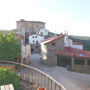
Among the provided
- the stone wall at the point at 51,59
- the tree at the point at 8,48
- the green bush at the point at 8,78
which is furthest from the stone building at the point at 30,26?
the green bush at the point at 8,78

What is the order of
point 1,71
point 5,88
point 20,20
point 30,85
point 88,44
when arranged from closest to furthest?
point 5,88
point 1,71
point 30,85
point 88,44
point 20,20

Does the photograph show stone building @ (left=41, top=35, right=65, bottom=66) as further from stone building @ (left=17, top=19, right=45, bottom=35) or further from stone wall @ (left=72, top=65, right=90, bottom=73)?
stone building @ (left=17, top=19, right=45, bottom=35)

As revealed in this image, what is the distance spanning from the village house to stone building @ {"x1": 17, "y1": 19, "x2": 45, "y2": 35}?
1513 inches

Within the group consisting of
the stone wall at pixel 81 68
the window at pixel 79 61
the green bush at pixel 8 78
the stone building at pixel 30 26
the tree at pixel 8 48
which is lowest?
the stone wall at pixel 81 68

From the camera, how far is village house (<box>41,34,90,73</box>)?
70.0ft

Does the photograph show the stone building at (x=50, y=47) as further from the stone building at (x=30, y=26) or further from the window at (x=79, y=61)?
the stone building at (x=30, y=26)

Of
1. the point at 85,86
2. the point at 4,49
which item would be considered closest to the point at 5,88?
the point at 85,86

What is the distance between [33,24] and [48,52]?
42434 mm

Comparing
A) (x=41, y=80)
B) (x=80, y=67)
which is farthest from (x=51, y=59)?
(x=41, y=80)

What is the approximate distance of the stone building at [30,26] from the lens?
201ft

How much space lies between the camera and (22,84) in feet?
33.5

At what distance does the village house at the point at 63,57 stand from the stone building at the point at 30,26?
38.4 m

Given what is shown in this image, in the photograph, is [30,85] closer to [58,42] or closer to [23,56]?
[23,56]

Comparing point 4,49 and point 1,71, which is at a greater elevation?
point 4,49
